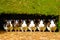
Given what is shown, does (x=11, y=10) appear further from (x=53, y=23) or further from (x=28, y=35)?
(x=53, y=23)

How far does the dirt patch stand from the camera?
7.13 m

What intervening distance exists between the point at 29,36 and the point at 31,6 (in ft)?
2.98

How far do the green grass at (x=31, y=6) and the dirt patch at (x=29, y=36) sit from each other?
624 mm

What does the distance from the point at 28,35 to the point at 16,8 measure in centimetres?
87

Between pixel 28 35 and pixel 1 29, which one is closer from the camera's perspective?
pixel 28 35

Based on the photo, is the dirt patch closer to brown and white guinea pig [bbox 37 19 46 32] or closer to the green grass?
brown and white guinea pig [bbox 37 19 46 32]

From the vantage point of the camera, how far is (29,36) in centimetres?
730

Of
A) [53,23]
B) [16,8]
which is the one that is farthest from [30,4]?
[53,23]

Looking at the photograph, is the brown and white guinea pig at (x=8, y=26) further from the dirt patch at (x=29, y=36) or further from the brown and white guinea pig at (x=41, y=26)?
the brown and white guinea pig at (x=41, y=26)

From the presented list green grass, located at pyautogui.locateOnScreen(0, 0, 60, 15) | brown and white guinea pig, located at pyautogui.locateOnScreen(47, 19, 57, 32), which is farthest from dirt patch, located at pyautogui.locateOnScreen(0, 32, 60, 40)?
green grass, located at pyautogui.locateOnScreen(0, 0, 60, 15)

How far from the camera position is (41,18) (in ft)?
25.8

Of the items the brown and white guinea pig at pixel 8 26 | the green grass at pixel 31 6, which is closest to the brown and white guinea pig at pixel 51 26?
the green grass at pixel 31 6

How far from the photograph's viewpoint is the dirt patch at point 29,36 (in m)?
7.13

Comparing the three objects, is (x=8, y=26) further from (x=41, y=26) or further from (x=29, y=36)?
(x=41, y=26)
